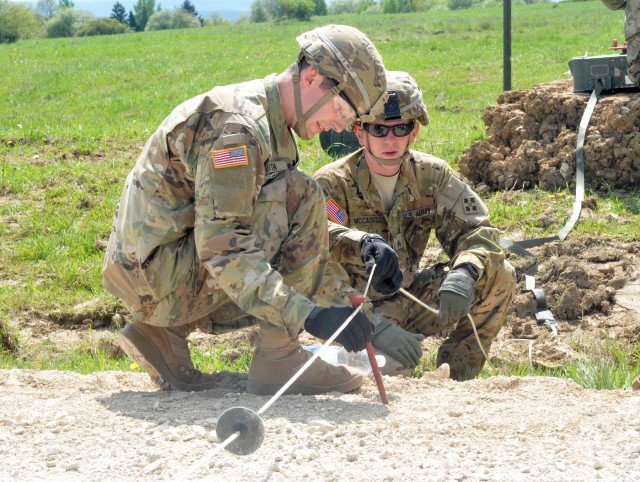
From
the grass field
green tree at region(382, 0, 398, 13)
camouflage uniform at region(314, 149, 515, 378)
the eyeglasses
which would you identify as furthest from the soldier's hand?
green tree at region(382, 0, 398, 13)

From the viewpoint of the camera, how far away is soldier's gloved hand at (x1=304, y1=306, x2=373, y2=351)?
3.23 meters

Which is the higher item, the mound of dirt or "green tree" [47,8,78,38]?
"green tree" [47,8,78,38]

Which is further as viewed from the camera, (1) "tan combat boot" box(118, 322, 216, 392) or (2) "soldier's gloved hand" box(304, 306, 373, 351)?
(1) "tan combat boot" box(118, 322, 216, 392)

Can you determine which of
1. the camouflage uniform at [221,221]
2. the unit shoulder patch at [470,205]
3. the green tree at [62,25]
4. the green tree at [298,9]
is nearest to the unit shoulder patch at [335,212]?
the unit shoulder patch at [470,205]

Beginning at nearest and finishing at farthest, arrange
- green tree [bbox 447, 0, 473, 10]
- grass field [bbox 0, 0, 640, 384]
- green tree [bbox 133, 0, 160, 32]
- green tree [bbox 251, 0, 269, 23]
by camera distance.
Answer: grass field [bbox 0, 0, 640, 384] < green tree [bbox 447, 0, 473, 10] < green tree [bbox 251, 0, 269, 23] < green tree [bbox 133, 0, 160, 32]

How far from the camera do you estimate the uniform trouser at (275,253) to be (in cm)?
365

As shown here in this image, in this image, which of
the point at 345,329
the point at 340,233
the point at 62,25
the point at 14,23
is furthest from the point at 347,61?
the point at 62,25

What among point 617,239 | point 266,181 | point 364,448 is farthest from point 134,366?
point 617,239

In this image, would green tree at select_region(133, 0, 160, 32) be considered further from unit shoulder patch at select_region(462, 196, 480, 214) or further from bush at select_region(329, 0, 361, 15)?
unit shoulder patch at select_region(462, 196, 480, 214)

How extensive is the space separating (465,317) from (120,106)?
457 inches

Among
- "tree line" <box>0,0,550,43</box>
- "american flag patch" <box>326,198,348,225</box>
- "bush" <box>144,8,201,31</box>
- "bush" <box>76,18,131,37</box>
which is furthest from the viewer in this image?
"bush" <box>144,8,201,31</box>

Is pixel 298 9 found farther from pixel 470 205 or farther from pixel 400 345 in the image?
pixel 400 345

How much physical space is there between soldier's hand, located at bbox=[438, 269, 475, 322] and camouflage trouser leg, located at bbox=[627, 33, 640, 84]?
3441mm

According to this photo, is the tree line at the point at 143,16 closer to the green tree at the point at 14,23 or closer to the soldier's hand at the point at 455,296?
the green tree at the point at 14,23
